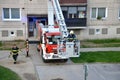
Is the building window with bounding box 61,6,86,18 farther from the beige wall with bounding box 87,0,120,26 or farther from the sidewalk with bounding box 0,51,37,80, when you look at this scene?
the sidewalk with bounding box 0,51,37,80

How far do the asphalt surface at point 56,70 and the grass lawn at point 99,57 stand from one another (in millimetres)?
853

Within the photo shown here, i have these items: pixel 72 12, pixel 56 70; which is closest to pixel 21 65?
pixel 56 70

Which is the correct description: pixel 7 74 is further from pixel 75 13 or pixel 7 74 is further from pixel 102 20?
pixel 102 20

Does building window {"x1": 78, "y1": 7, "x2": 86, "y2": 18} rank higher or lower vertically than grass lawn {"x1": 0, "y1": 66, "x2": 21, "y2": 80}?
higher

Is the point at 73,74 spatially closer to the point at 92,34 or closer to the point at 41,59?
the point at 41,59

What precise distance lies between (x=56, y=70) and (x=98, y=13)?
505 inches

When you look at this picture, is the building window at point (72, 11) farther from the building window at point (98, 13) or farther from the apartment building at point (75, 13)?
the building window at point (98, 13)

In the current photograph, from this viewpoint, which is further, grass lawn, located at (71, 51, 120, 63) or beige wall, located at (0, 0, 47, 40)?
beige wall, located at (0, 0, 47, 40)

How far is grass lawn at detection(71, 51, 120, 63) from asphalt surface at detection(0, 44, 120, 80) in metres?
0.85

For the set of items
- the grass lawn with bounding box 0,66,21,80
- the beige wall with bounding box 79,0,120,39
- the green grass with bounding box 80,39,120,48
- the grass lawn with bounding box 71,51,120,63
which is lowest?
the grass lawn with bounding box 0,66,21,80

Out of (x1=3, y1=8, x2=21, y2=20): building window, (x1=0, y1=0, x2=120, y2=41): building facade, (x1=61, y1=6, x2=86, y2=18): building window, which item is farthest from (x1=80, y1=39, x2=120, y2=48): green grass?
(x1=3, y1=8, x2=21, y2=20): building window

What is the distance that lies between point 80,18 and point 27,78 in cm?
1354

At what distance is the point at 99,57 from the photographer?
28.0 meters

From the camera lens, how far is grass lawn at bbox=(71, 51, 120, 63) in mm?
26828
